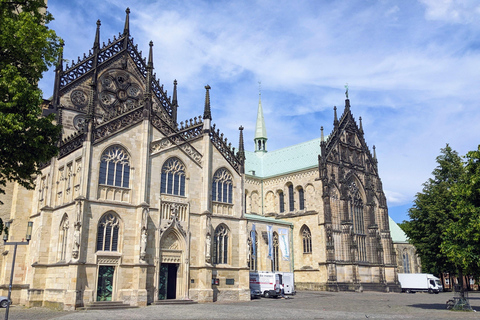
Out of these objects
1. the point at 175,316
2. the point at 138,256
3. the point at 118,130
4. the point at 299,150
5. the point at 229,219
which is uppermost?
the point at 299,150

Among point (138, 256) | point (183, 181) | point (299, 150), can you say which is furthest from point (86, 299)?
point (299, 150)

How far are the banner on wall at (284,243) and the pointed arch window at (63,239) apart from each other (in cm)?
2769

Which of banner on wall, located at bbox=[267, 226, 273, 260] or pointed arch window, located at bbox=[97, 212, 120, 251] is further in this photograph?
banner on wall, located at bbox=[267, 226, 273, 260]

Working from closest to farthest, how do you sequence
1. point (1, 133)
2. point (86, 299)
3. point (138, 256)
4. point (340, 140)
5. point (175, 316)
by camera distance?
point (1, 133), point (175, 316), point (86, 299), point (138, 256), point (340, 140)

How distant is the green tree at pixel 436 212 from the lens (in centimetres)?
3003

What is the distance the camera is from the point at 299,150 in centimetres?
6288

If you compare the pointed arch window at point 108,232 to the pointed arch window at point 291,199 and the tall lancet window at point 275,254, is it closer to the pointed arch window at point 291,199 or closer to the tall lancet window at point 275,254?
the tall lancet window at point 275,254

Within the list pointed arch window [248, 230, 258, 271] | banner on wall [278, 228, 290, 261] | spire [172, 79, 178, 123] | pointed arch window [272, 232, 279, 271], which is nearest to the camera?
spire [172, 79, 178, 123]

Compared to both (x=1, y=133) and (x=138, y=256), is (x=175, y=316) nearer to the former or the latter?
(x=138, y=256)

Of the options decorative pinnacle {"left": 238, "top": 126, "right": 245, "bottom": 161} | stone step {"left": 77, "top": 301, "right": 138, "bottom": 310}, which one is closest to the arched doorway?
stone step {"left": 77, "top": 301, "right": 138, "bottom": 310}

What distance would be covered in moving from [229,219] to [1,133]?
905 inches

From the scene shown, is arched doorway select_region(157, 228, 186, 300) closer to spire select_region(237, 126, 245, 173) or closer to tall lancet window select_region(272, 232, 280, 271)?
spire select_region(237, 126, 245, 173)

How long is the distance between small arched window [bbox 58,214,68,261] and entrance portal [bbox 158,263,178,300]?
6.73 m

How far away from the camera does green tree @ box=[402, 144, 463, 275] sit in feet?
98.5
